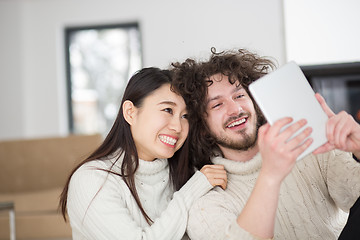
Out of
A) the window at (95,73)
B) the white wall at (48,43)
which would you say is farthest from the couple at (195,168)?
the window at (95,73)

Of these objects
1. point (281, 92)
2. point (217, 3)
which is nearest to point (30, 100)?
point (217, 3)

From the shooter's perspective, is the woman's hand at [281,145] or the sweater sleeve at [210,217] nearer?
the woman's hand at [281,145]

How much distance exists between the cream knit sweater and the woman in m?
0.07

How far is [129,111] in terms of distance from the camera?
1.71 m

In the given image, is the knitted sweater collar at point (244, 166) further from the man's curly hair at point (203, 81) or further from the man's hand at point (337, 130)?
the man's hand at point (337, 130)

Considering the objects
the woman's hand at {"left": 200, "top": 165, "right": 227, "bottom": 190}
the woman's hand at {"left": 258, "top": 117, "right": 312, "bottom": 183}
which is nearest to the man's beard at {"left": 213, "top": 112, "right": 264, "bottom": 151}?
the woman's hand at {"left": 200, "top": 165, "right": 227, "bottom": 190}

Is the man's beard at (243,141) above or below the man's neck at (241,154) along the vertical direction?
above

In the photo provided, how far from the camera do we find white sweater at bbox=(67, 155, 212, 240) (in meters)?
1.42

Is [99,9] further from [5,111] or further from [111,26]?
[5,111]

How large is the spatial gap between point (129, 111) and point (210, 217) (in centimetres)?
54

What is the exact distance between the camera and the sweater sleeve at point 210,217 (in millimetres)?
1392

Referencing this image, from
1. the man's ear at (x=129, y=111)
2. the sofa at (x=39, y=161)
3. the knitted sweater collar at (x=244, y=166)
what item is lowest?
the sofa at (x=39, y=161)

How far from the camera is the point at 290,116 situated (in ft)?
3.60

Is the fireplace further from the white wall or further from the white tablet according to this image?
the white tablet
